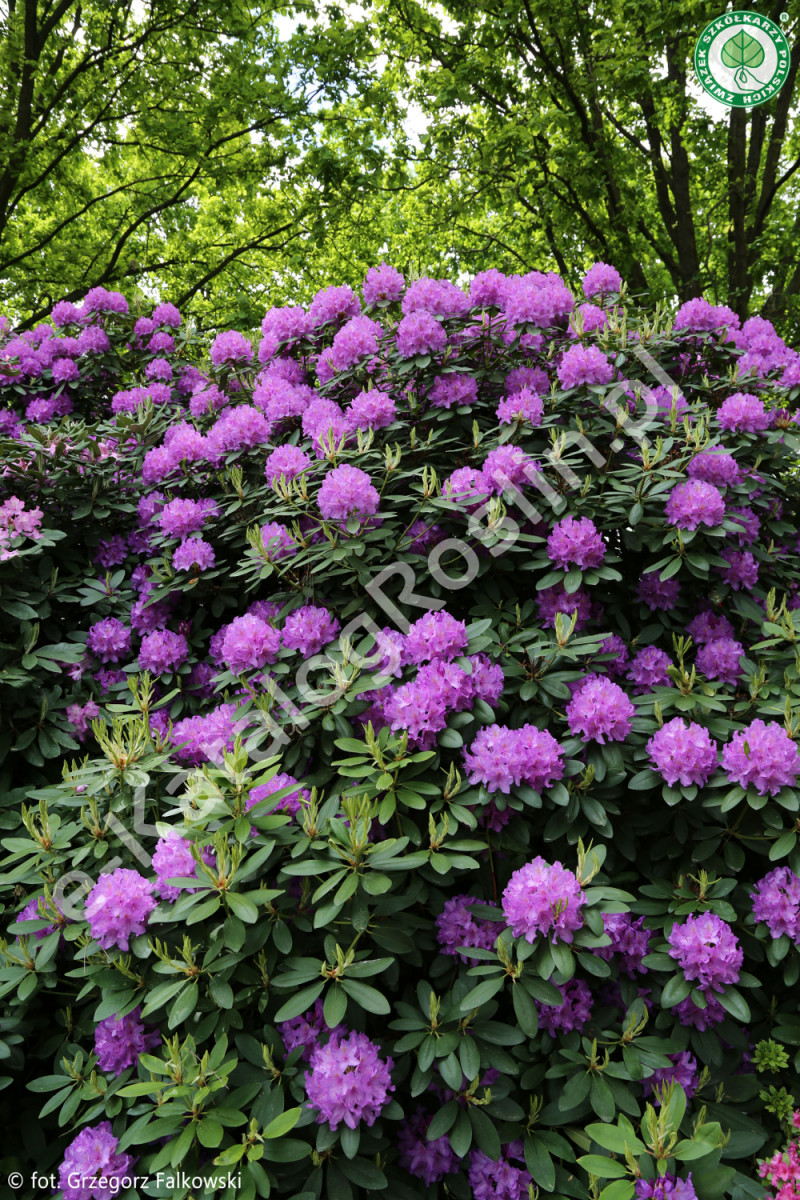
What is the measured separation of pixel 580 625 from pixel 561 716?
1.32 feet

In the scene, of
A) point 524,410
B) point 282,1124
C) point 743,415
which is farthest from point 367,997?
point 743,415

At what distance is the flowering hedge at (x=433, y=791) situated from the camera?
170cm

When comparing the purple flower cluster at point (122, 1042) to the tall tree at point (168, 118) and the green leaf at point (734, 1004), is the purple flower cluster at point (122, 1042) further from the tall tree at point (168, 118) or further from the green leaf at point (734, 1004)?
the tall tree at point (168, 118)

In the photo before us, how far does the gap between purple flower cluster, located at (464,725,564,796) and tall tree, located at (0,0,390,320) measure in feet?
20.3

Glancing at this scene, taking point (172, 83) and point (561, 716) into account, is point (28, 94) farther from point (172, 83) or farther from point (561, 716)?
point (561, 716)

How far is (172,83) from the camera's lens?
26.7 ft

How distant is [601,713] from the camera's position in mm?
2021

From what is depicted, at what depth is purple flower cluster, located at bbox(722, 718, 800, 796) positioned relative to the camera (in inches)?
73.2

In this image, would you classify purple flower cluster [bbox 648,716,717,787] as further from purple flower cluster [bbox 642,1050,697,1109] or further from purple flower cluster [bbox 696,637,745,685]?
purple flower cluster [bbox 642,1050,697,1109]

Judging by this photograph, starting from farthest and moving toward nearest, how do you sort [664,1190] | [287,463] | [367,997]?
[287,463] < [367,997] < [664,1190]

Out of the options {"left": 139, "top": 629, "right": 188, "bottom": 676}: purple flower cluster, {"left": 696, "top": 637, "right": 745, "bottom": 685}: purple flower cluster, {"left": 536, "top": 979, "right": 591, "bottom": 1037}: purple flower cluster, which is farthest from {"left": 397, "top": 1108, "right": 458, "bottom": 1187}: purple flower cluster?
{"left": 139, "top": 629, "right": 188, "bottom": 676}: purple flower cluster

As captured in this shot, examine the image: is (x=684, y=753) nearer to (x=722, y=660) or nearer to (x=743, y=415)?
(x=722, y=660)

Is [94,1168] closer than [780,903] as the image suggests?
Yes

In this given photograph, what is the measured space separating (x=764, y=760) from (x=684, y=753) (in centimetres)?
18
